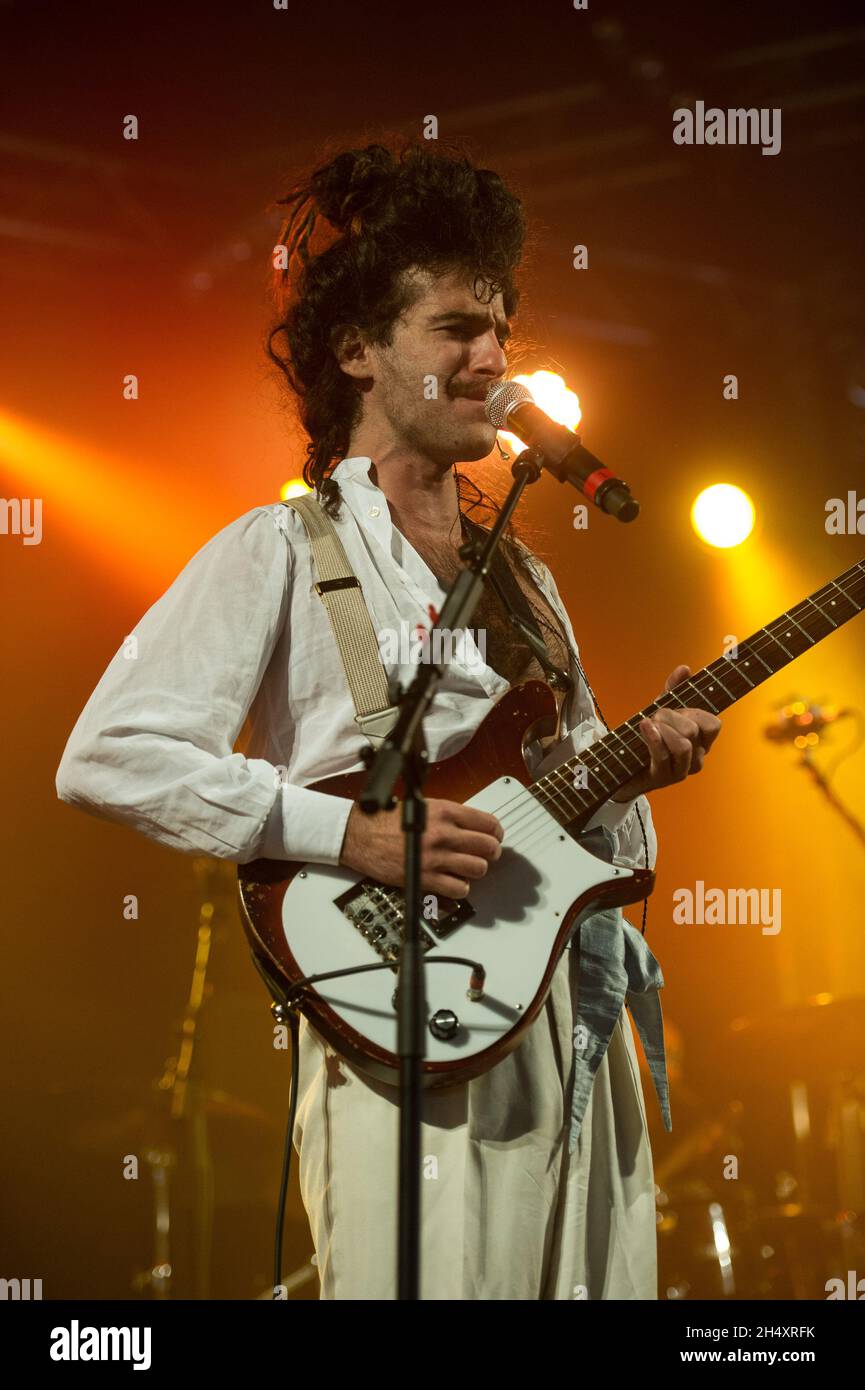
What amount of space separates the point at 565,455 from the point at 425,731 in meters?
0.50

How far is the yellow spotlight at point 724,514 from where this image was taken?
419 centimetres

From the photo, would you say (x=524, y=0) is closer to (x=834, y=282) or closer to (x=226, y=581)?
(x=834, y=282)

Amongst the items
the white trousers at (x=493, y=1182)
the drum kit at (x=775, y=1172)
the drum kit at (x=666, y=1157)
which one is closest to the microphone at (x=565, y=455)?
the white trousers at (x=493, y=1182)

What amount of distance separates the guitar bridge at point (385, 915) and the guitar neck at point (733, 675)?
314 mm

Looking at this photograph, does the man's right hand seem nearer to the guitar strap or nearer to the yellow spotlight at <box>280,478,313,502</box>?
the guitar strap

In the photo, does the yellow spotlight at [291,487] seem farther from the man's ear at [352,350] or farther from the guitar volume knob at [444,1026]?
the guitar volume knob at [444,1026]

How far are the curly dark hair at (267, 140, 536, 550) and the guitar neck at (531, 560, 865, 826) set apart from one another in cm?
76

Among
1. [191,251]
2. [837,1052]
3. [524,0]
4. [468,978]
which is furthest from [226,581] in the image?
[837,1052]

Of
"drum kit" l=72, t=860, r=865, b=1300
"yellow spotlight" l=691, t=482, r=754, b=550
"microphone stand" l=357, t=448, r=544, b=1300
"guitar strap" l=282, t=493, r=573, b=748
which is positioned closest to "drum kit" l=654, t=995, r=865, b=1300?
"drum kit" l=72, t=860, r=865, b=1300

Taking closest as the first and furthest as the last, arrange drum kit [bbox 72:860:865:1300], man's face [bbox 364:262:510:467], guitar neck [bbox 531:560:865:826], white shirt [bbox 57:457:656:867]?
white shirt [bbox 57:457:656:867], guitar neck [bbox 531:560:865:826], man's face [bbox 364:262:510:467], drum kit [bbox 72:860:865:1300]

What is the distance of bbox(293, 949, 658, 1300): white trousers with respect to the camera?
5.77 ft
